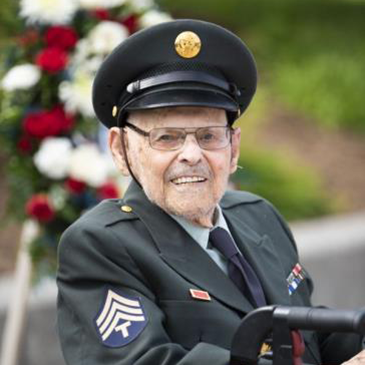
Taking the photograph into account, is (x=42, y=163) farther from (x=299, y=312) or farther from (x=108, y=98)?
(x=299, y=312)

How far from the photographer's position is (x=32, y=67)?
→ 18.6 feet

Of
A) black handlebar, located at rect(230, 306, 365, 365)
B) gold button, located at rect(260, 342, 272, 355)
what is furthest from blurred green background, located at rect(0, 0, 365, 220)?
black handlebar, located at rect(230, 306, 365, 365)

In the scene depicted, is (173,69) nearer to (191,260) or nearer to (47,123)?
(191,260)

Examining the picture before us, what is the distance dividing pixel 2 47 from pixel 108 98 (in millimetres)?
2849

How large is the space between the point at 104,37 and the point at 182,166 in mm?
2696

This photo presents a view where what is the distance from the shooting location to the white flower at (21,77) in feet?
18.3

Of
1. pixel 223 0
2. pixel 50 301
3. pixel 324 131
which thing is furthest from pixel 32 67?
pixel 223 0

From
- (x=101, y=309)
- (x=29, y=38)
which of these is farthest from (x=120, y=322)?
(x=29, y=38)

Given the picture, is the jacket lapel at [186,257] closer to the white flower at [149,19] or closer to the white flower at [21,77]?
the white flower at [21,77]

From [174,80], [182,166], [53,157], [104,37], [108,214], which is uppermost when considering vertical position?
[104,37]

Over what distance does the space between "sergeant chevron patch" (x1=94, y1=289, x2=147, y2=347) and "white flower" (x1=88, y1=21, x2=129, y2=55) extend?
284 centimetres

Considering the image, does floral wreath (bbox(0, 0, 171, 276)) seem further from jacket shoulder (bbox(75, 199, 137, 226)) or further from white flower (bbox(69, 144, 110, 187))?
jacket shoulder (bbox(75, 199, 137, 226))

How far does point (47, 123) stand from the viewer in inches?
221

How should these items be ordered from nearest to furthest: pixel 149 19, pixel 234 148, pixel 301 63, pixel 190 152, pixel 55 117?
pixel 190 152 → pixel 234 148 → pixel 55 117 → pixel 149 19 → pixel 301 63
